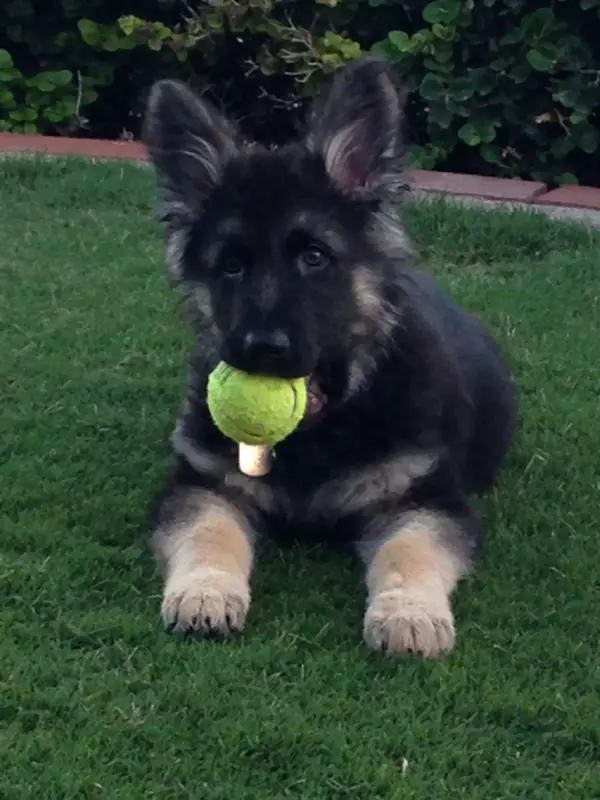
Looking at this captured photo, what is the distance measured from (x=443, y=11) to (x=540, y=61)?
0.73 meters

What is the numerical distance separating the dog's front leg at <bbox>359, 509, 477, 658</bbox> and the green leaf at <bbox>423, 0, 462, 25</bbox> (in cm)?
529

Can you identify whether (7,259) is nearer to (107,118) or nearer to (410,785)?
(107,118)

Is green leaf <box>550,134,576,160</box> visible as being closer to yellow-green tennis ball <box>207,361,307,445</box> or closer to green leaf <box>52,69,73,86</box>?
green leaf <box>52,69,73,86</box>

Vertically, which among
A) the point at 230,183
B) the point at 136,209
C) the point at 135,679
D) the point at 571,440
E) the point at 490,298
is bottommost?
the point at 136,209

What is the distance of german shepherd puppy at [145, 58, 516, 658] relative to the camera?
11.9 ft

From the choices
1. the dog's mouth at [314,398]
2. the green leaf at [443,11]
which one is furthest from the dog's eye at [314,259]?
the green leaf at [443,11]

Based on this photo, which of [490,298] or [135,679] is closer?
[135,679]

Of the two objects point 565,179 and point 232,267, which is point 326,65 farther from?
point 232,267

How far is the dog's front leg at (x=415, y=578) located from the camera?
324cm

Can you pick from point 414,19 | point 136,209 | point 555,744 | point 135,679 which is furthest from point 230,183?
point 414,19

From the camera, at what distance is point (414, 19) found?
889 centimetres

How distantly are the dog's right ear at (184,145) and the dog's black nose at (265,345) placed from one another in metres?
0.65

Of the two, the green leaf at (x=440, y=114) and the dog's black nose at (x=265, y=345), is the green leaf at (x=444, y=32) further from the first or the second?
the dog's black nose at (x=265, y=345)

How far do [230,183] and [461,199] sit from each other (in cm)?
418
